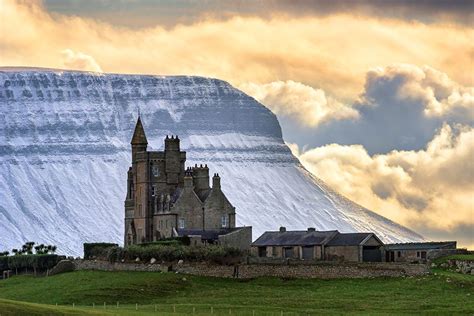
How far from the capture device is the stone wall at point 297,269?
15000 centimetres

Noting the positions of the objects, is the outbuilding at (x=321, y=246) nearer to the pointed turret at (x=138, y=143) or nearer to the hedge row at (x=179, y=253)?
the hedge row at (x=179, y=253)

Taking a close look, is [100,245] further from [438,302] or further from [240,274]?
[438,302]

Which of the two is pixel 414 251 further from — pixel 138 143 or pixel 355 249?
pixel 138 143

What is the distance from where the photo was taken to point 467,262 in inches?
6048

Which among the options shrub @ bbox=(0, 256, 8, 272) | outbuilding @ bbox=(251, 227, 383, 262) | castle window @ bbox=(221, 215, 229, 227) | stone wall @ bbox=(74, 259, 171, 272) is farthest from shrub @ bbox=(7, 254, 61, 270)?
outbuilding @ bbox=(251, 227, 383, 262)

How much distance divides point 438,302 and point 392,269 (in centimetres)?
1849

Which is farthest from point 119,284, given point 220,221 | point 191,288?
point 220,221

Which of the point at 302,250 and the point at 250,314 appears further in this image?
the point at 302,250

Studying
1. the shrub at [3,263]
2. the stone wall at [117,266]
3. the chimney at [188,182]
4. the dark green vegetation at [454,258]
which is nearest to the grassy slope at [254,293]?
the stone wall at [117,266]

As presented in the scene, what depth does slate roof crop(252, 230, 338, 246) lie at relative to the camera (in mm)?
167750

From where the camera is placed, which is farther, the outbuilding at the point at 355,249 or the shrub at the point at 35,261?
the shrub at the point at 35,261

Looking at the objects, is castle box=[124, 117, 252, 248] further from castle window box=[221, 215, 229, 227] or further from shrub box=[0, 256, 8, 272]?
shrub box=[0, 256, 8, 272]

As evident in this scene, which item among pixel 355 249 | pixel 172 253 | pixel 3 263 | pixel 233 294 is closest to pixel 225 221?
pixel 355 249

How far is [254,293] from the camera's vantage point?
468ft
